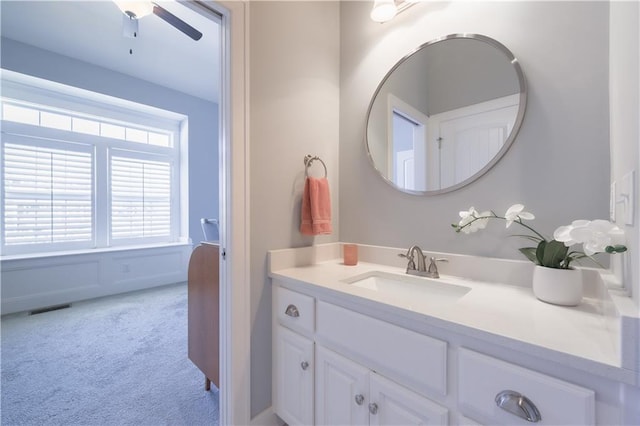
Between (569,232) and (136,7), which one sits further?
(136,7)

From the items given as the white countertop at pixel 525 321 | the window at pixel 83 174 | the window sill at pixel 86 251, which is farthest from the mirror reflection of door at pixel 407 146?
the window at pixel 83 174

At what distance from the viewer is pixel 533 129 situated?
1.02 m

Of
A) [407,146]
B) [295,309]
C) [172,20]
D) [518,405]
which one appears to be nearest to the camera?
[518,405]

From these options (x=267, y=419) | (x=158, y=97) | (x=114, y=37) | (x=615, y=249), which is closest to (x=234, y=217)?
(x=267, y=419)

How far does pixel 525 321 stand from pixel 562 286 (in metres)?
0.23

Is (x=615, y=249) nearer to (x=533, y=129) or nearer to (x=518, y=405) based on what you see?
(x=518, y=405)

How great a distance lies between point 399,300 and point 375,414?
0.40 metres

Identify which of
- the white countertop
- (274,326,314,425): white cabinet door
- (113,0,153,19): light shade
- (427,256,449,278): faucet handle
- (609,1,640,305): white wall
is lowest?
(274,326,314,425): white cabinet door

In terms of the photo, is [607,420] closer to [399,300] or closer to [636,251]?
[636,251]

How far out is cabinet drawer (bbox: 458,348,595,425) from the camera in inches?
20.9

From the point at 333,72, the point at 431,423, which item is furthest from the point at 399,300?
the point at 333,72

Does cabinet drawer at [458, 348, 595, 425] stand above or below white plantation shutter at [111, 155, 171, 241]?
below

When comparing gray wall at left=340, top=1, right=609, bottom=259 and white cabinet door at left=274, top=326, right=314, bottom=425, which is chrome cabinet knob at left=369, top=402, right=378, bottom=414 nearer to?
white cabinet door at left=274, top=326, right=314, bottom=425

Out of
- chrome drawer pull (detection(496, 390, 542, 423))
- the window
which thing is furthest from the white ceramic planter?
the window
